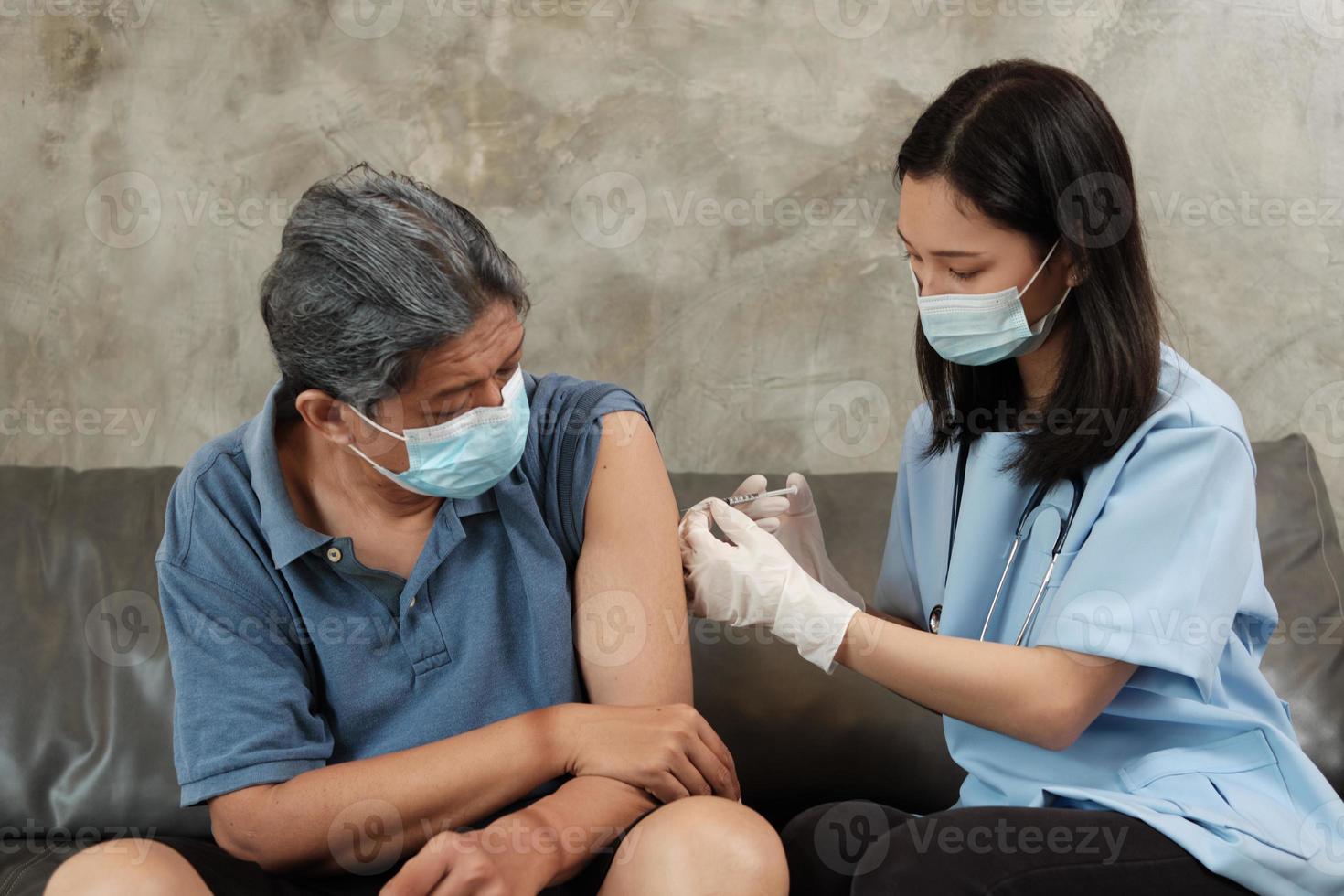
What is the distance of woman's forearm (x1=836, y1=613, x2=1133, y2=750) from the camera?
57.2 inches

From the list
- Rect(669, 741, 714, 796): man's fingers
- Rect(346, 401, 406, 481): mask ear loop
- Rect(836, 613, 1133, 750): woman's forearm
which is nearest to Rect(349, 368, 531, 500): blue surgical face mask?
Rect(346, 401, 406, 481): mask ear loop

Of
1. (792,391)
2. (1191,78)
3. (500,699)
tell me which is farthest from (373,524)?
(1191,78)

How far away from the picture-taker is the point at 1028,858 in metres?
1.39

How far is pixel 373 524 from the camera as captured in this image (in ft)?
5.49

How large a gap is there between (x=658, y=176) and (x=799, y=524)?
1143 millimetres

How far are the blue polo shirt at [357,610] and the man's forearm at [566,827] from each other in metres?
0.15

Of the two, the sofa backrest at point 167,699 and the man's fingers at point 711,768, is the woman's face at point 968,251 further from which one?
the sofa backrest at point 167,699

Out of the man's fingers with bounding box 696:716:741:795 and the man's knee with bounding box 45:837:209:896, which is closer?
the man's knee with bounding box 45:837:209:896

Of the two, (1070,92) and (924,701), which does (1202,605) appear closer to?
(924,701)

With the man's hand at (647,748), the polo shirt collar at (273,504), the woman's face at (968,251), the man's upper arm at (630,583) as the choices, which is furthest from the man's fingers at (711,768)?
the woman's face at (968,251)

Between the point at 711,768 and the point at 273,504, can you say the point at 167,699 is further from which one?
the point at 711,768

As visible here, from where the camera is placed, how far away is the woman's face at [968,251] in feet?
4.96

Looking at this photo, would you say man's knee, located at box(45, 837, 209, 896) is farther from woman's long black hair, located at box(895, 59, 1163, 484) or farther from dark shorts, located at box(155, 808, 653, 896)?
woman's long black hair, located at box(895, 59, 1163, 484)

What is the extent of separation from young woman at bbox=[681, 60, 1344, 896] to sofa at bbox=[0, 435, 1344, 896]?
52 cm
